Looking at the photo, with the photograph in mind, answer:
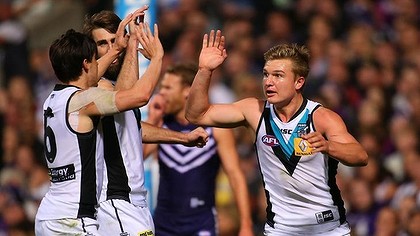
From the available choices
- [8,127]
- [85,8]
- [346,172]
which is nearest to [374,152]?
[346,172]

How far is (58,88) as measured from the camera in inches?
330

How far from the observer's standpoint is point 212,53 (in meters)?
9.02

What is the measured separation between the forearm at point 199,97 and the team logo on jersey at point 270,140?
534 mm

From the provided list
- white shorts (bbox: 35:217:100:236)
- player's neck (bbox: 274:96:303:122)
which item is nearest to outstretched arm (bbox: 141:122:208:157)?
player's neck (bbox: 274:96:303:122)

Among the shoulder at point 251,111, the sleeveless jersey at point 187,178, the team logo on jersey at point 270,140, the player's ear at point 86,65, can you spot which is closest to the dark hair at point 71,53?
the player's ear at point 86,65

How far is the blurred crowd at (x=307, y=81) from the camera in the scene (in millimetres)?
14500

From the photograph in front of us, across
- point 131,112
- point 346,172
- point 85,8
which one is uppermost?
point 85,8

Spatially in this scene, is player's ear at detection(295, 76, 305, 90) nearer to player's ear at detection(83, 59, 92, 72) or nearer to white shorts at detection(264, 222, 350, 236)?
white shorts at detection(264, 222, 350, 236)

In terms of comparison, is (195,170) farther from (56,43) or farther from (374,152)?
(374,152)

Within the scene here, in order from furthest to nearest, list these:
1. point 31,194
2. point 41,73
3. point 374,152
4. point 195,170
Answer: point 41,73 → point 31,194 → point 374,152 → point 195,170

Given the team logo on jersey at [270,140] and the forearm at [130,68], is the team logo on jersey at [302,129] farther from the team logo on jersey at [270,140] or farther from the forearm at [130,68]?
the forearm at [130,68]

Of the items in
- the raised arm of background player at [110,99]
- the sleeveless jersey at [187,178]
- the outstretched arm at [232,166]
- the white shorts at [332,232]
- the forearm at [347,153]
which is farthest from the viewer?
the sleeveless jersey at [187,178]

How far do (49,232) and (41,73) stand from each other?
36.9ft

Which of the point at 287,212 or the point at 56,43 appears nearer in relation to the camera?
the point at 56,43
